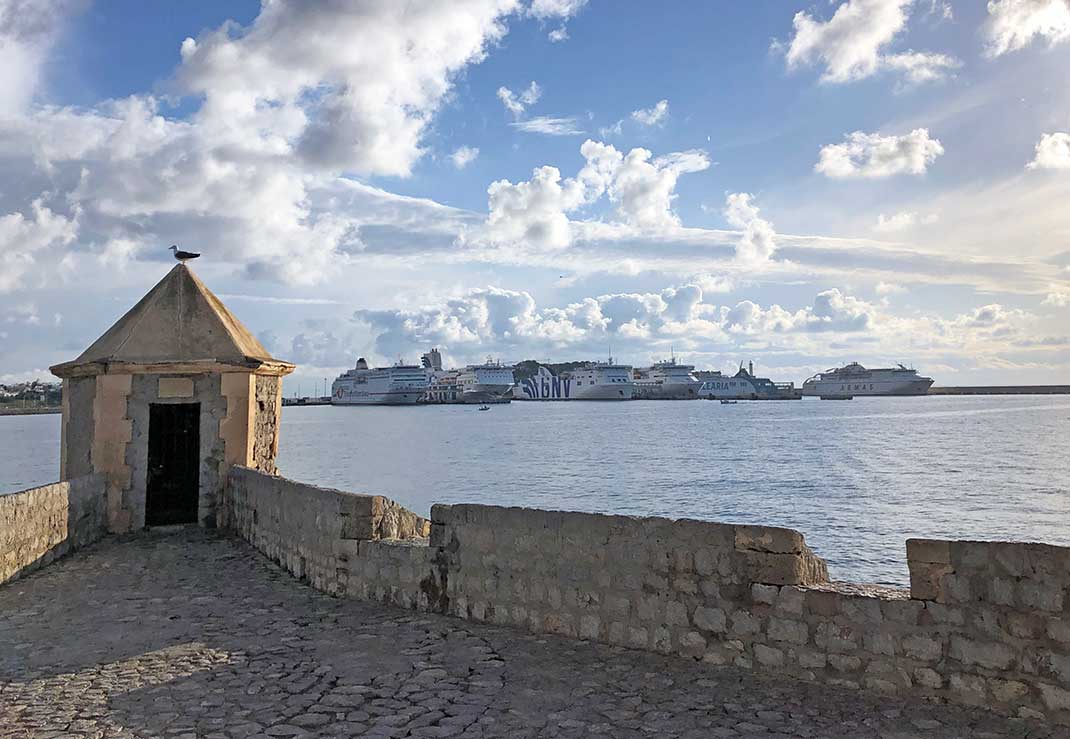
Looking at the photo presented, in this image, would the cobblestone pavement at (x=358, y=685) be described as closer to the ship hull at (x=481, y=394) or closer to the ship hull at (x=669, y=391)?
the ship hull at (x=481, y=394)

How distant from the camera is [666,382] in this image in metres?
166

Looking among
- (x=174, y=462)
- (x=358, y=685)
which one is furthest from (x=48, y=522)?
(x=358, y=685)

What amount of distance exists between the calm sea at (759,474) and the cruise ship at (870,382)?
72.4m

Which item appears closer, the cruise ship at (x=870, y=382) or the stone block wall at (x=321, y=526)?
the stone block wall at (x=321, y=526)

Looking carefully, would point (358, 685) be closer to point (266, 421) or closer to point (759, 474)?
point (266, 421)

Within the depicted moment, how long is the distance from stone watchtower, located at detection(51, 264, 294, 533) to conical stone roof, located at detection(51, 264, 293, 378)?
0.02 meters

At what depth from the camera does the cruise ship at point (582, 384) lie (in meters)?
161

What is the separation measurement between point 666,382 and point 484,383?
37.8m

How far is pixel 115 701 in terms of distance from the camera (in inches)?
179

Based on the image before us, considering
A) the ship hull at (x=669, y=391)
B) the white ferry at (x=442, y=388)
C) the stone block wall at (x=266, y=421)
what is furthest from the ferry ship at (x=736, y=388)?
the stone block wall at (x=266, y=421)

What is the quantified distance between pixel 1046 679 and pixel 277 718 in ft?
12.8

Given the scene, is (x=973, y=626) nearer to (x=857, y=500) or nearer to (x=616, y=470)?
(x=857, y=500)

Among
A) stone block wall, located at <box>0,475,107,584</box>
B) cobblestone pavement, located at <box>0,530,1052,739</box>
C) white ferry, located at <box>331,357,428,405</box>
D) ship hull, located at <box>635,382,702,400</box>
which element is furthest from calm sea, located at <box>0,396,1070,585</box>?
ship hull, located at <box>635,382,702,400</box>

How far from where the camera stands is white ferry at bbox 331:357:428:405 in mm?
148375
